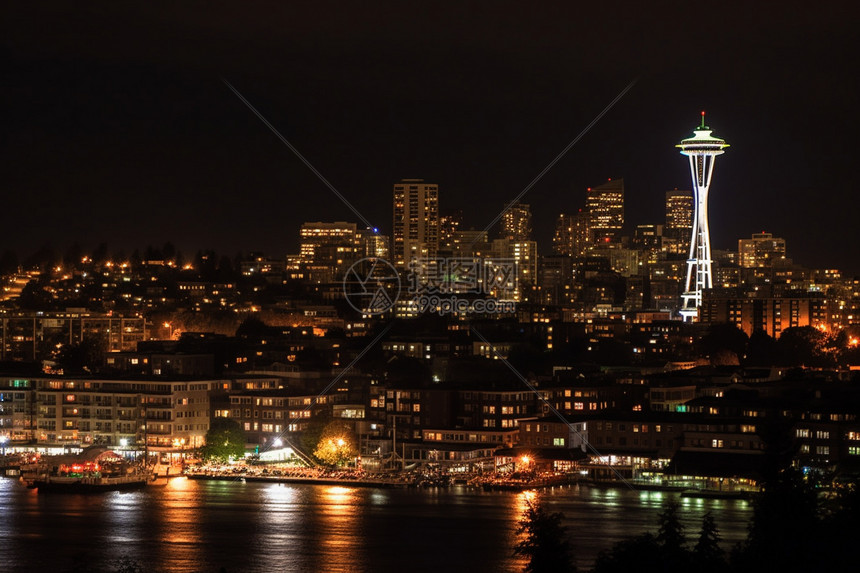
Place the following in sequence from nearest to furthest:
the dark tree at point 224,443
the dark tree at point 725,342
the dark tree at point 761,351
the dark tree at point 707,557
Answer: the dark tree at point 707,557 < the dark tree at point 224,443 < the dark tree at point 761,351 < the dark tree at point 725,342

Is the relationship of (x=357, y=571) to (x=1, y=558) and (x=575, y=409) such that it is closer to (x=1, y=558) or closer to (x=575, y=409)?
(x=1, y=558)

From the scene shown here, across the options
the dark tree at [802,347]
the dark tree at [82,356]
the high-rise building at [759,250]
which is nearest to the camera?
the dark tree at [82,356]

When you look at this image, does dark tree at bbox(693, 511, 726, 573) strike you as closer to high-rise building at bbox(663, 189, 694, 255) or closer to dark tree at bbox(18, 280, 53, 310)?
dark tree at bbox(18, 280, 53, 310)

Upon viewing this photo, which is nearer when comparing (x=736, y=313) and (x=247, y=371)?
(x=247, y=371)

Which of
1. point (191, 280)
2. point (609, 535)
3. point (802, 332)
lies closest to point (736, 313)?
point (802, 332)

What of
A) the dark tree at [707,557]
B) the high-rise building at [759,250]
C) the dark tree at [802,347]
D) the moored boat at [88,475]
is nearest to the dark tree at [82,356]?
the moored boat at [88,475]

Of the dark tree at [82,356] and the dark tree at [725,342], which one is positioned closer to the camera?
the dark tree at [82,356]

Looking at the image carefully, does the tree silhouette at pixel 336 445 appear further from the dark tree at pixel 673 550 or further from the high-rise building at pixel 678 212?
the high-rise building at pixel 678 212
